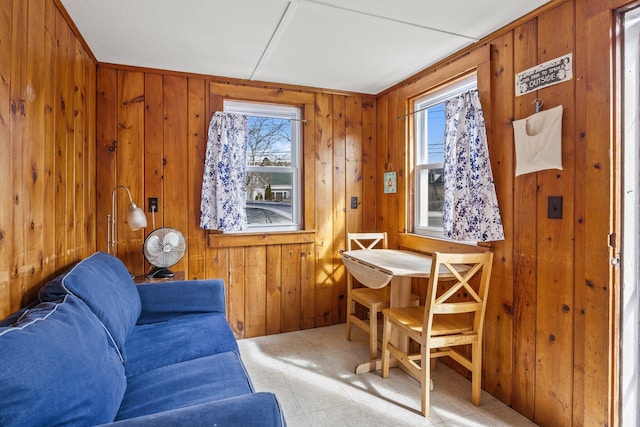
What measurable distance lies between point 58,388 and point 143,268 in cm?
195

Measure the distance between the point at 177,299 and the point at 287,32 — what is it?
1.84m

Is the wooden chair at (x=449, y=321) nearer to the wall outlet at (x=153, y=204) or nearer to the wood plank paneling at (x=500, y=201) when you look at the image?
the wood plank paneling at (x=500, y=201)

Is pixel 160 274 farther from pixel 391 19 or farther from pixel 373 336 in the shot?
pixel 391 19

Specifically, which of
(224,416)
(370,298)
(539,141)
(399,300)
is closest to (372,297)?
(370,298)

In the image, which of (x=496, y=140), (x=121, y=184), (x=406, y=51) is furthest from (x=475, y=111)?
(x=121, y=184)

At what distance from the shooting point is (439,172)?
283 centimetres

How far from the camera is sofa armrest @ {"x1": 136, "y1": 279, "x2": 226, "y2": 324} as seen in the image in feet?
7.24

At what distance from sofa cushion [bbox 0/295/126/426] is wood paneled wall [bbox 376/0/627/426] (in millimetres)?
2056

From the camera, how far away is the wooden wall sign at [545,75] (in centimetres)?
178

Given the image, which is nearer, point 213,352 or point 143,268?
point 213,352

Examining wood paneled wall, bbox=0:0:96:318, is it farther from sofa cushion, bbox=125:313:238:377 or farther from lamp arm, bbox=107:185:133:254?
sofa cushion, bbox=125:313:238:377

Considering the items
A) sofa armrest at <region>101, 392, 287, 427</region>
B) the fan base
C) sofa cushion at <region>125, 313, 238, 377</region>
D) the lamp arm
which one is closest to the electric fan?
the fan base

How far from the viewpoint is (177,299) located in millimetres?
2250

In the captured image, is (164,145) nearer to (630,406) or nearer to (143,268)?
(143,268)
